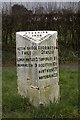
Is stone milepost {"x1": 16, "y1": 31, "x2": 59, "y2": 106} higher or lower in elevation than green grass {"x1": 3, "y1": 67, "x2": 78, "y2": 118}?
higher

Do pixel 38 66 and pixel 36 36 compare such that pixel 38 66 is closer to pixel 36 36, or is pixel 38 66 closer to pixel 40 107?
pixel 36 36

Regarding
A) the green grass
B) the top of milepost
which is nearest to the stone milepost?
the top of milepost

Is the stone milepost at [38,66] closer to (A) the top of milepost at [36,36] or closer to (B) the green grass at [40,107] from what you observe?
(A) the top of milepost at [36,36]

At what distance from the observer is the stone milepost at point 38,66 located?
6.97 meters

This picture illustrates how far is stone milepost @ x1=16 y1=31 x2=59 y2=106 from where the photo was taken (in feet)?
22.9

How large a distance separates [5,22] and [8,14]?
1.01 ft

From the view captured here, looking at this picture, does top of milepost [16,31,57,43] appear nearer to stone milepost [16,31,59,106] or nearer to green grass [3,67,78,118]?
stone milepost [16,31,59,106]

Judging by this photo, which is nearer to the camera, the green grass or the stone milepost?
the green grass

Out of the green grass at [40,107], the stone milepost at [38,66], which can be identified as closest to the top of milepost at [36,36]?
the stone milepost at [38,66]

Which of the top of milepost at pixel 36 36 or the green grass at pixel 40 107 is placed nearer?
the green grass at pixel 40 107

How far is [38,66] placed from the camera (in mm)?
6969

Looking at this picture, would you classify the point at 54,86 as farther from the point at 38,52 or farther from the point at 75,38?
the point at 75,38

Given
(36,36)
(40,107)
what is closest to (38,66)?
(36,36)

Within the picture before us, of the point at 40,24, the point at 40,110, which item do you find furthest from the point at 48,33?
the point at 40,24
